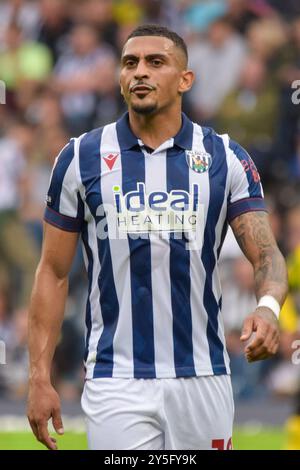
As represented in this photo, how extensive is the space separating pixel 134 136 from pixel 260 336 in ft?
4.45

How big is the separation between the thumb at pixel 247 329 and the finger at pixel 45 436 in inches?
42.8

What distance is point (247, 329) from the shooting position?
5.25 meters

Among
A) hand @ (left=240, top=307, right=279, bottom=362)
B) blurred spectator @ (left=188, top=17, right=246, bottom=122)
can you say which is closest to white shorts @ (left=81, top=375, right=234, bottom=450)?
hand @ (left=240, top=307, right=279, bottom=362)

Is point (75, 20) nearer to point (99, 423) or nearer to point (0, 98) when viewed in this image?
point (0, 98)

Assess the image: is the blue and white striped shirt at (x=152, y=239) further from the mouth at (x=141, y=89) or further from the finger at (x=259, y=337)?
the finger at (x=259, y=337)

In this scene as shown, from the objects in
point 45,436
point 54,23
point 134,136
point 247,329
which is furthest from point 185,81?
point 54,23

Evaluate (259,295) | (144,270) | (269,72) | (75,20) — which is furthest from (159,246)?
(75,20)

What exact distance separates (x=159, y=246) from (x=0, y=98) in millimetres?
3347

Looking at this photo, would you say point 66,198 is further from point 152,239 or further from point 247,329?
point 247,329

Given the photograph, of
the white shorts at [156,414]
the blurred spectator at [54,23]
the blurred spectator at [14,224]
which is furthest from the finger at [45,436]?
the blurred spectator at [54,23]

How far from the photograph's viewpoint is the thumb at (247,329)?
5.18m

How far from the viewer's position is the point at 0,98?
895 centimetres

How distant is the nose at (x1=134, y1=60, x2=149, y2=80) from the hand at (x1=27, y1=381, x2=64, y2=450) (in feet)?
4.72
